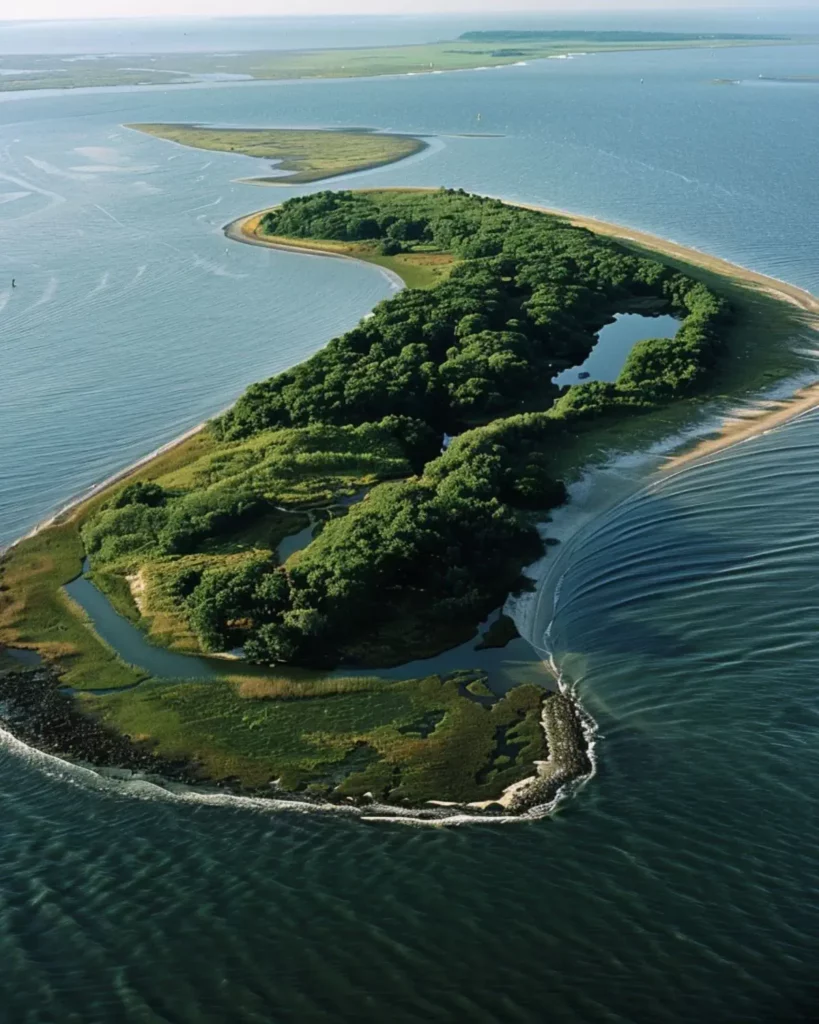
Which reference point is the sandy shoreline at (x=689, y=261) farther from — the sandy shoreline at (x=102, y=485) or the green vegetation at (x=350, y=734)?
the green vegetation at (x=350, y=734)

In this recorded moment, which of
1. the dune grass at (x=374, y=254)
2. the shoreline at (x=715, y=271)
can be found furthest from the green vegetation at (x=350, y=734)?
the dune grass at (x=374, y=254)

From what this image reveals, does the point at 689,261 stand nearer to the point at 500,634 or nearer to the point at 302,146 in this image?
the point at 500,634

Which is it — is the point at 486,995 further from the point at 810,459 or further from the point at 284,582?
the point at 810,459

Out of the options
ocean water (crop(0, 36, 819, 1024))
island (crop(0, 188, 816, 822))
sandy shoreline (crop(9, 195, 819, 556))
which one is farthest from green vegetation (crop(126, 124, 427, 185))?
ocean water (crop(0, 36, 819, 1024))

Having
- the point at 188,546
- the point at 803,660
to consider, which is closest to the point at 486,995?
the point at 803,660

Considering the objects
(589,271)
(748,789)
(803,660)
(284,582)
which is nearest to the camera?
(748,789)
